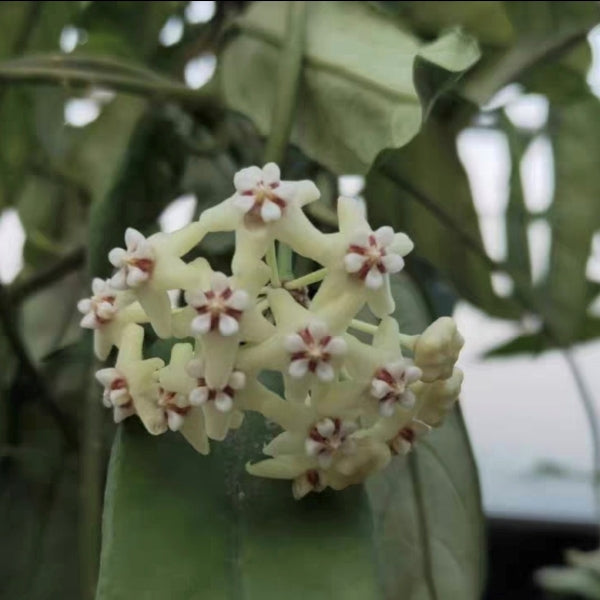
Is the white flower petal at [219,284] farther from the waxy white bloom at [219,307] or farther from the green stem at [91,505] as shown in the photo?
the green stem at [91,505]

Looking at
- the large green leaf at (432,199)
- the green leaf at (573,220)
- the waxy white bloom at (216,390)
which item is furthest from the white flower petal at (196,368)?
the green leaf at (573,220)

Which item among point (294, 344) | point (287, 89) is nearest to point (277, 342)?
point (294, 344)

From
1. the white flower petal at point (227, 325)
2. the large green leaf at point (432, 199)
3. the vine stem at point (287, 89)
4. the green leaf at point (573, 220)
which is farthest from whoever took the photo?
the green leaf at point (573, 220)

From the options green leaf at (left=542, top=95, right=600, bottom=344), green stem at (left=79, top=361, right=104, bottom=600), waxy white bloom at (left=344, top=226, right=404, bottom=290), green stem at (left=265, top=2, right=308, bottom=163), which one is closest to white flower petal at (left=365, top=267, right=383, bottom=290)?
waxy white bloom at (left=344, top=226, right=404, bottom=290)

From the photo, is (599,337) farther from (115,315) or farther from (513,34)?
(115,315)

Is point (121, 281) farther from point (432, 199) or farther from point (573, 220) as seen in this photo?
point (573, 220)

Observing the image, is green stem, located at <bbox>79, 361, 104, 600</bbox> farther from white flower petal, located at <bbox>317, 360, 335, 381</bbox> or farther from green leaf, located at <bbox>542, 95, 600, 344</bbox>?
green leaf, located at <bbox>542, 95, 600, 344</bbox>
